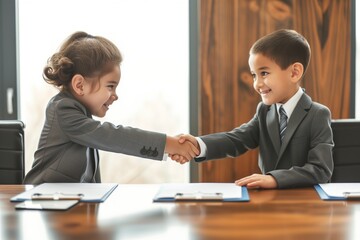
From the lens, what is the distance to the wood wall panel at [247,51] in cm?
293

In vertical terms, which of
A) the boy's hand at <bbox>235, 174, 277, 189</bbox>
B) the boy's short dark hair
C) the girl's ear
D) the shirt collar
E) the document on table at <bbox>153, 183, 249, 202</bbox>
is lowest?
the document on table at <bbox>153, 183, 249, 202</bbox>

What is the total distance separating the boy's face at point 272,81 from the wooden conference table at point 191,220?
710mm

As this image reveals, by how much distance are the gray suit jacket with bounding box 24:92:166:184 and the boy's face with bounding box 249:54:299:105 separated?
1.68 ft

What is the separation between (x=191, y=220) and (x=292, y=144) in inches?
33.0

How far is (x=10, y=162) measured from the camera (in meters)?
1.92

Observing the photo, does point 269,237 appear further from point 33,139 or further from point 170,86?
point 33,139

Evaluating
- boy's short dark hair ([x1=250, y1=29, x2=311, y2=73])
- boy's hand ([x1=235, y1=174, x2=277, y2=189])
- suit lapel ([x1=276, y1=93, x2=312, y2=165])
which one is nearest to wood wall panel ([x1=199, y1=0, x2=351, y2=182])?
boy's short dark hair ([x1=250, y1=29, x2=311, y2=73])

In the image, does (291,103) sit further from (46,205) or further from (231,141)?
(46,205)

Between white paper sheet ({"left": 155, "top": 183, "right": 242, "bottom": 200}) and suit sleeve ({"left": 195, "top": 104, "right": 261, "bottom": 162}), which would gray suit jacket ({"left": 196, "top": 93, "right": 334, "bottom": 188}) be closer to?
suit sleeve ({"left": 195, "top": 104, "right": 261, "bottom": 162})

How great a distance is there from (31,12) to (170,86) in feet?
3.24

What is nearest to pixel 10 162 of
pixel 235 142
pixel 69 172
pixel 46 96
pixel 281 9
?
pixel 69 172

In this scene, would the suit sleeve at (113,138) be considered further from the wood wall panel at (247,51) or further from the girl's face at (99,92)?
the wood wall panel at (247,51)

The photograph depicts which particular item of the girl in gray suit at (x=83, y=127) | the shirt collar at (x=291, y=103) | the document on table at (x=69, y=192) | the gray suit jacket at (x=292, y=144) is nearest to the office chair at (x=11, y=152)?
the girl in gray suit at (x=83, y=127)

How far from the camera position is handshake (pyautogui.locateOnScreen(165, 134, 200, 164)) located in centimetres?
187
